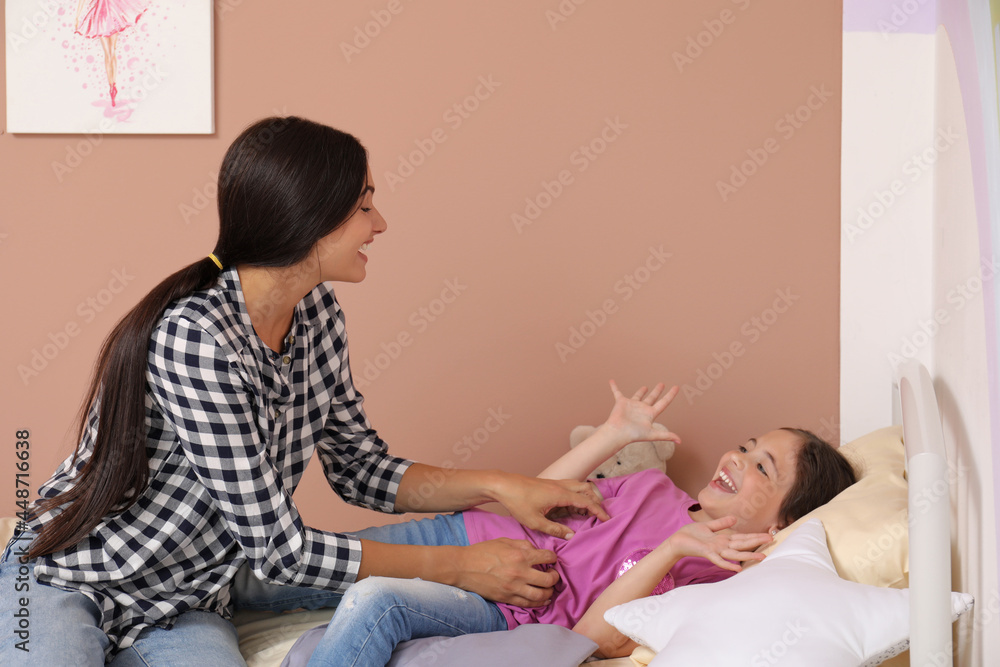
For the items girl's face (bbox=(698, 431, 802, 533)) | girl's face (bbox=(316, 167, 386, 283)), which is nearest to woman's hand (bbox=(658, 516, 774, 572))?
girl's face (bbox=(698, 431, 802, 533))

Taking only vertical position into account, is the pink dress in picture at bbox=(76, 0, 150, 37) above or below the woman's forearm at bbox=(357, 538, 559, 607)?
above

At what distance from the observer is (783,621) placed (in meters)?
0.99

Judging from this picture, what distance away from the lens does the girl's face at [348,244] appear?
1.30 meters

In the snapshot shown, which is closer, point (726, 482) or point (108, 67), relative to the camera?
point (726, 482)

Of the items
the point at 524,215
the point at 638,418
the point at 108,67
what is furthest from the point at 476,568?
the point at 108,67

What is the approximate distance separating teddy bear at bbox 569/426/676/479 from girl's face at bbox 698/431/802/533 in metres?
0.35

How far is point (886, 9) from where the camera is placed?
5.83 feet

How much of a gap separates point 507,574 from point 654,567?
0.23m

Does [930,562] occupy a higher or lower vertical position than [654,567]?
higher

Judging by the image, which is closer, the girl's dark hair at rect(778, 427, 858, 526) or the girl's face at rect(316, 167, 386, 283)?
the girl's face at rect(316, 167, 386, 283)

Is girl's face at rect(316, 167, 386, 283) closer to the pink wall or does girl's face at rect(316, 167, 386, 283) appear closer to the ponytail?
the ponytail

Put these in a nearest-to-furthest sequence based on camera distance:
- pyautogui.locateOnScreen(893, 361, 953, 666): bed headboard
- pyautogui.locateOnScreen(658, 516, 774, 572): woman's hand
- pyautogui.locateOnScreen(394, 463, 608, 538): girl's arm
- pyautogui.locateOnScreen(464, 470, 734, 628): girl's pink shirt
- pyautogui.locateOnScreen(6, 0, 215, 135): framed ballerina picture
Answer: pyautogui.locateOnScreen(893, 361, 953, 666): bed headboard → pyautogui.locateOnScreen(658, 516, 774, 572): woman's hand → pyautogui.locateOnScreen(464, 470, 734, 628): girl's pink shirt → pyautogui.locateOnScreen(394, 463, 608, 538): girl's arm → pyautogui.locateOnScreen(6, 0, 215, 135): framed ballerina picture

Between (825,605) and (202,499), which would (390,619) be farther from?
(825,605)

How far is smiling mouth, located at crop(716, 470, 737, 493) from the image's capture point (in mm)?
1481
